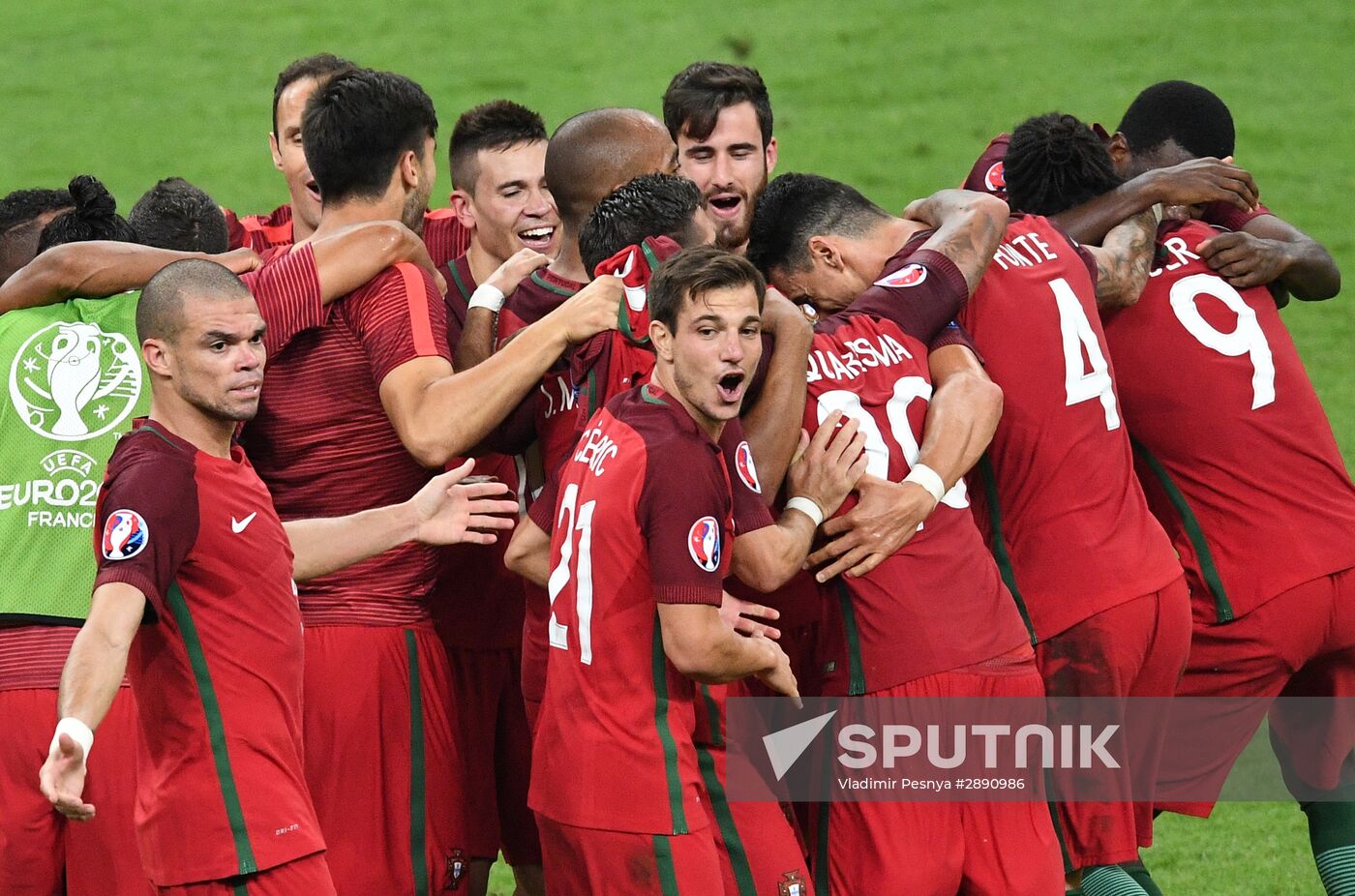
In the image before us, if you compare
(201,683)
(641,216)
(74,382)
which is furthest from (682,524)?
(74,382)

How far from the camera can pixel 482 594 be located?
589 centimetres

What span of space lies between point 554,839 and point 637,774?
341 millimetres

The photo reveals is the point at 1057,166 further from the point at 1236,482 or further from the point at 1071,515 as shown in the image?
the point at 1071,515

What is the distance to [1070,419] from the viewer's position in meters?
5.59

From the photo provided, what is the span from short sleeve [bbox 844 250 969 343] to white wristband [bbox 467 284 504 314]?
1.05 m

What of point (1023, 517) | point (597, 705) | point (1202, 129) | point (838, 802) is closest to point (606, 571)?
point (597, 705)

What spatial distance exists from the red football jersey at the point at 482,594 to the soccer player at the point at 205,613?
1216 mm

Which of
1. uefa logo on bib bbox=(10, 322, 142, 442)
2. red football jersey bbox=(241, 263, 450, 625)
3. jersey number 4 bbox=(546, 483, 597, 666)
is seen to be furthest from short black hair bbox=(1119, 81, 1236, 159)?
uefa logo on bib bbox=(10, 322, 142, 442)

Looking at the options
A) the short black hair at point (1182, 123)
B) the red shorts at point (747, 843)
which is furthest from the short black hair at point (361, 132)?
the short black hair at point (1182, 123)

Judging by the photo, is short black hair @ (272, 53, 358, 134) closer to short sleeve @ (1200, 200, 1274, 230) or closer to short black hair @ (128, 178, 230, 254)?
short black hair @ (128, 178, 230, 254)

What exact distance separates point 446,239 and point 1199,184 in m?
2.85

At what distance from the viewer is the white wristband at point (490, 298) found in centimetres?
543

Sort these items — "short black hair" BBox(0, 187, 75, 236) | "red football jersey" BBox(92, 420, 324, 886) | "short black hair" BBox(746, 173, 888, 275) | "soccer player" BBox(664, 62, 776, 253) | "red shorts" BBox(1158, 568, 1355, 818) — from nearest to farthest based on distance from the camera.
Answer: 1. "red football jersey" BBox(92, 420, 324, 886)
2. "short black hair" BBox(746, 173, 888, 275)
3. "red shorts" BBox(1158, 568, 1355, 818)
4. "short black hair" BBox(0, 187, 75, 236)
5. "soccer player" BBox(664, 62, 776, 253)

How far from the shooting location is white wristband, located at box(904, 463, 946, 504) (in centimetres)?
505
